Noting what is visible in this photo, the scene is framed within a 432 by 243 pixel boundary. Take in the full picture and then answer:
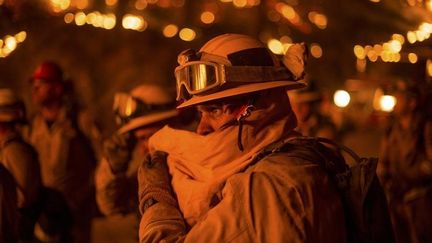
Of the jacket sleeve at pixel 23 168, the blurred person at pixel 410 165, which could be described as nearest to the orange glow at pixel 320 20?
the blurred person at pixel 410 165

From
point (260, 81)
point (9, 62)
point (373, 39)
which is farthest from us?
point (373, 39)

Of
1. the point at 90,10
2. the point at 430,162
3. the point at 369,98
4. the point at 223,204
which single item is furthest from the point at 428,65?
the point at 369,98

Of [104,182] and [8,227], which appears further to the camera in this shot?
[104,182]

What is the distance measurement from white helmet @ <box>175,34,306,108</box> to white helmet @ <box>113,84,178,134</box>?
74.3 inches

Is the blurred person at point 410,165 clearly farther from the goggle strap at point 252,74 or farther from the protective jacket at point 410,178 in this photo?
the goggle strap at point 252,74

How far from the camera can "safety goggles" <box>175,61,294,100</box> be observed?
2994mm

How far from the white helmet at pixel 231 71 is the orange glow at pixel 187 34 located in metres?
12.5

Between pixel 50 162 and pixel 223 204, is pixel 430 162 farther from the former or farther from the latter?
pixel 223 204

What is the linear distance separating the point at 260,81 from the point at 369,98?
88.0ft

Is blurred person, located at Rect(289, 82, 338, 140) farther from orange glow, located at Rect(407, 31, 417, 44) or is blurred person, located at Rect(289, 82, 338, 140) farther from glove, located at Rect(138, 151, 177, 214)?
glove, located at Rect(138, 151, 177, 214)

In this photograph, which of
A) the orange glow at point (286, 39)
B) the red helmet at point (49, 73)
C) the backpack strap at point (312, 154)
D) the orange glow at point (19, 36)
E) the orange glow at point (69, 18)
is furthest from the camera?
the orange glow at point (286, 39)

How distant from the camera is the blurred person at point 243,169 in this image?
266 cm

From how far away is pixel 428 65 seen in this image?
9203mm

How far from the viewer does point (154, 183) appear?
3.24 metres
